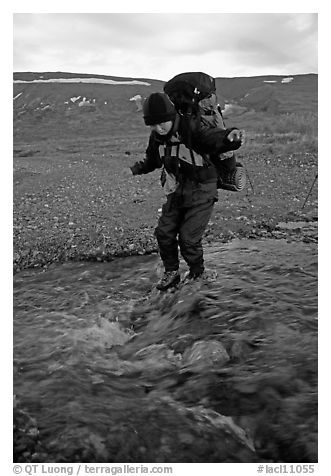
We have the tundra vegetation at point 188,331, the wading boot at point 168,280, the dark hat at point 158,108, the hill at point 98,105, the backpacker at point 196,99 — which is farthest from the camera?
the hill at point 98,105

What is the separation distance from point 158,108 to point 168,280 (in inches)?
82.2

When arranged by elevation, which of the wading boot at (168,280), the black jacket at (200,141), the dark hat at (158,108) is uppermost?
the dark hat at (158,108)

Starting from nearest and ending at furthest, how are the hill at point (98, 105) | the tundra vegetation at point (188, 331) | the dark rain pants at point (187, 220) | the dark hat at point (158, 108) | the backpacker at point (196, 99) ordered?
1. the tundra vegetation at point (188, 331)
2. the dark hat at point (158, 108)
3. the backpacker at point (196, 99)
4. the dark rain pants at point (187, 220)
5. the hill at point (98, 105)

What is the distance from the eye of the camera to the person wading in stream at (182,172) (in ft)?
16.6

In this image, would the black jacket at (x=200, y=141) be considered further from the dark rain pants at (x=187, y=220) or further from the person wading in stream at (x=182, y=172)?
the dark rain pants at (x=187, y=220)

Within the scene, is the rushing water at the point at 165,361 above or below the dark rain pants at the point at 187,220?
below

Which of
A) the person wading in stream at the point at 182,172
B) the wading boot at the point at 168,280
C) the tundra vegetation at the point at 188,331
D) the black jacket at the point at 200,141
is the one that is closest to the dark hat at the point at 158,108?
the person wading in stream at the point at 182,172

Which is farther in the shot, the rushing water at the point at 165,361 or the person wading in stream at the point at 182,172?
the person wading in stream at the point at 182,172

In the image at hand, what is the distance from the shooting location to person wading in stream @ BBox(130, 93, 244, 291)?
5051 mm

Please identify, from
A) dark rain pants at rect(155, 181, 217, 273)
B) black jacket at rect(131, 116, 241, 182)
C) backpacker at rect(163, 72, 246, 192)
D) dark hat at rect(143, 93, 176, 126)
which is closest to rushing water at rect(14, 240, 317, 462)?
dark rain pants at rect(155, 181, 217, 273)

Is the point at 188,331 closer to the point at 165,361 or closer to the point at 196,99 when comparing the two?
the point at 165,361

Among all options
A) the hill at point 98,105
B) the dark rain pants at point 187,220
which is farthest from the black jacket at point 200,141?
the hill at point 98,105

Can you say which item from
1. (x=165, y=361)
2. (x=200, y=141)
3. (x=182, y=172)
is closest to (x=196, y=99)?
(x=200, y=141)

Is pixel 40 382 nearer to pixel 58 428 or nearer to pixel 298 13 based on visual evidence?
pixel 58 428
